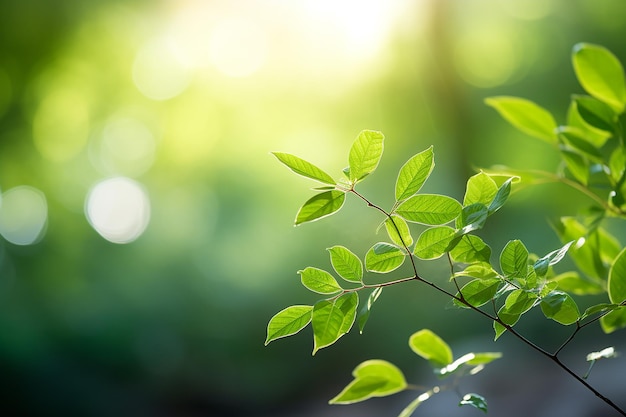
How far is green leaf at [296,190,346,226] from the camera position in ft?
0.91

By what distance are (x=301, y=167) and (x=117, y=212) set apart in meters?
2.44

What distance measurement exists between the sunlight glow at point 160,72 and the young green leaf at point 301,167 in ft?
8.72

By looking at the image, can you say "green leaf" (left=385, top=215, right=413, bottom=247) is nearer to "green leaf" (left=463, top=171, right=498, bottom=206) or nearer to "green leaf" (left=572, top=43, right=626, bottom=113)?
"green leaf" (left=463, top=171, right=498, bottom=206)

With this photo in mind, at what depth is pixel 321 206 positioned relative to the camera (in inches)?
11.1

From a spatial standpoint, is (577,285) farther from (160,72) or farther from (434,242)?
(160,72)

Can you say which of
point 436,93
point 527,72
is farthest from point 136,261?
point 527,72

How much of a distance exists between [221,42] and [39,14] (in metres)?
0.82

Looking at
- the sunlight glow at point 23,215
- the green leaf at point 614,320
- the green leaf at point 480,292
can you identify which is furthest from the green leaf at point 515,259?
the sunlight glow at point 23,215

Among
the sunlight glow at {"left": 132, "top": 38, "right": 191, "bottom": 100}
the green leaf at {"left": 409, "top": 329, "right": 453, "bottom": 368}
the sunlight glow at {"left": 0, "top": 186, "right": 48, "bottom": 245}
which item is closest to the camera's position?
the green leaf at {"left": 409, "top": 329, "right": 453, "bottom": 368}

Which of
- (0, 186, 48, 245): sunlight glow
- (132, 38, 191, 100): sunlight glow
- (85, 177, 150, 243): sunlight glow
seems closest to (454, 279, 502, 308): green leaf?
(85, 177, 150, 243): sunlight glow

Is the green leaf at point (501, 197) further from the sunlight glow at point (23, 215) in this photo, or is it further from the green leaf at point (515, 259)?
the sunlight glow at point (23, 215)

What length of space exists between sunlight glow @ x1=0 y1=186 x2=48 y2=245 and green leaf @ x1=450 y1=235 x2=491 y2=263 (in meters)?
2.55

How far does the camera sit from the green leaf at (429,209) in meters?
0.28

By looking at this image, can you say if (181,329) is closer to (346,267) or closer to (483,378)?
(483,378)
